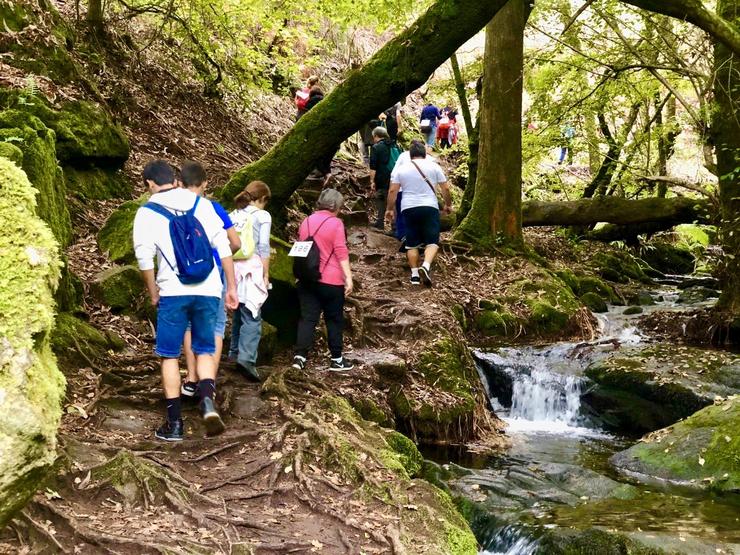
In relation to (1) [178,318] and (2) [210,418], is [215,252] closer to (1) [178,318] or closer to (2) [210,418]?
(1) [178,318]

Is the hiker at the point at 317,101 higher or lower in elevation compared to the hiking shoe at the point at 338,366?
higher

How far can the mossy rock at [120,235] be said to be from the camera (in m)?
8.26

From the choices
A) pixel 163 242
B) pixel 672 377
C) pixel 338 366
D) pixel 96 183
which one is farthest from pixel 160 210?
pixel 672 377

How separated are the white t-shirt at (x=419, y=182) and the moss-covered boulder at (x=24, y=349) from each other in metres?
7.99

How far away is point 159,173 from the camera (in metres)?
5.58

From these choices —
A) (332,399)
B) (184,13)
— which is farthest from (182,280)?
(184,13)

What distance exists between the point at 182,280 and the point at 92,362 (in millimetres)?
1571

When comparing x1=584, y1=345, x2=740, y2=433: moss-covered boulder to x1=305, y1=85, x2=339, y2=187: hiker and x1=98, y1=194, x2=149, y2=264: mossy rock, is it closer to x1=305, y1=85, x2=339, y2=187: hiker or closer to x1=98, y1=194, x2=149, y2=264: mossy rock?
x1=98, y1=194, x2=149, y2=264: mossy rock

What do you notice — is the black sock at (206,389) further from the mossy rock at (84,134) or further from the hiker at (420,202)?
the hiker at (420,202)

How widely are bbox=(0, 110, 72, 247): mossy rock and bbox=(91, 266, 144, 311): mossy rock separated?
68 cm

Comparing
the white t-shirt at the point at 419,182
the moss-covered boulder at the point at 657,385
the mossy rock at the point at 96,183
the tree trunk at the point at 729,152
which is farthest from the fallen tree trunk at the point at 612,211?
the mossy rock at the point at 96,183

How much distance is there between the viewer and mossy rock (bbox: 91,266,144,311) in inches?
298

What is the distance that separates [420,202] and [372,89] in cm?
290

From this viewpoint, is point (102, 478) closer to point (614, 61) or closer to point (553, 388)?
point (553, 388)
